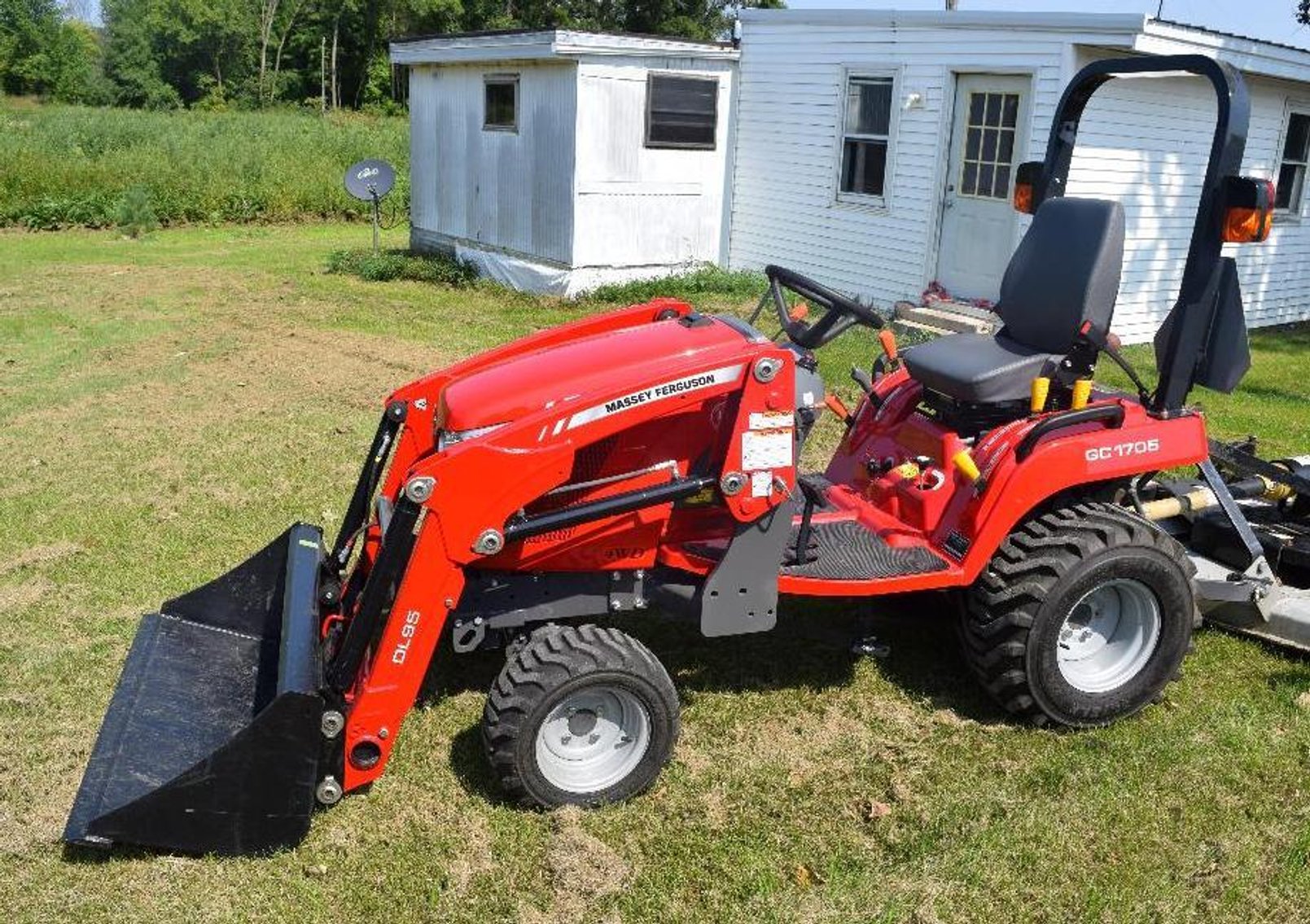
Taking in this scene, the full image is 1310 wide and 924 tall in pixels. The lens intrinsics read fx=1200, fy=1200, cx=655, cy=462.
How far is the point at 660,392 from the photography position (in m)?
3.49

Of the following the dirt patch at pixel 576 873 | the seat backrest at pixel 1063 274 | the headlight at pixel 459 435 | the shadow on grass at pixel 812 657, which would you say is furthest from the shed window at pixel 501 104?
the dirt patch at pixel 576 873

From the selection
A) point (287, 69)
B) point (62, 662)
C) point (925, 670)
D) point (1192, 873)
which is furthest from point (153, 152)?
point (287, 69)

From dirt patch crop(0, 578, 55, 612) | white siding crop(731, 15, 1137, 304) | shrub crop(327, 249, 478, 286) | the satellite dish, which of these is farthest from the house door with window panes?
dirt patch crop(0, 578, 55, 612)

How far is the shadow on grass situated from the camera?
4.39 metres

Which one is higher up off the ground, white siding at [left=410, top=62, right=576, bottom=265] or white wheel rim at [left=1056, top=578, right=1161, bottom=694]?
white siding at [left=410, top=62, right=576, bottom=265]

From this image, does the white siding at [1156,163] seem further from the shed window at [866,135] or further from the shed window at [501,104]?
the shed window at [501,104]

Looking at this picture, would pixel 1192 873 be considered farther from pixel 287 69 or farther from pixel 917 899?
pixel 287 69

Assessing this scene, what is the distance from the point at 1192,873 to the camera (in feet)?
11.3

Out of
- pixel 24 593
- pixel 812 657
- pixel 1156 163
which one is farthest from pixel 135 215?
pixel 812 657

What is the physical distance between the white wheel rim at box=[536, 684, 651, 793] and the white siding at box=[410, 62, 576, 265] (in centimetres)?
965

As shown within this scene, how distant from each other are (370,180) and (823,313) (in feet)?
39.3

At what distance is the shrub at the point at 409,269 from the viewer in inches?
559

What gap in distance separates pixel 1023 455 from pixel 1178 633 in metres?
0.87

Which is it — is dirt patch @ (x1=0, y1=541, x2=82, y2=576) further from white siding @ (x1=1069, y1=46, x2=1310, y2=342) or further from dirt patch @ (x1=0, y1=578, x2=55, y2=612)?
white siding @ (x1=1069, y1=46, x2=1310, y2=342)
